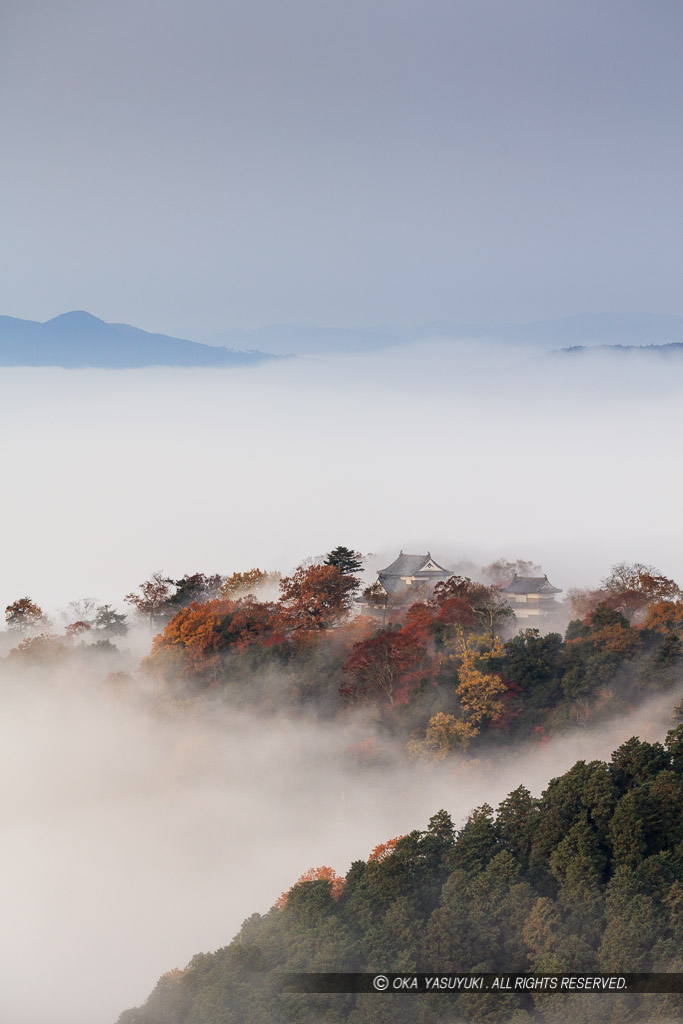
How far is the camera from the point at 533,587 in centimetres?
1917

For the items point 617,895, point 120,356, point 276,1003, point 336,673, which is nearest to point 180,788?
point 336,673

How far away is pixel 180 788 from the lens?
15461mm

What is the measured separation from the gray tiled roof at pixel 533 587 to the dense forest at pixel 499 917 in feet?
28.9

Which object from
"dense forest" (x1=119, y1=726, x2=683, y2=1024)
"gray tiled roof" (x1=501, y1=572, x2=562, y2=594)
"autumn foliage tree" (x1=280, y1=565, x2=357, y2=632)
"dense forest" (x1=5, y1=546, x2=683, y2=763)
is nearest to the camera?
"dense forest" (x1=119, y1=726, x2=683, y2=1024)

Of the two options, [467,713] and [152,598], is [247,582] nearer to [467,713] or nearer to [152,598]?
[152,598]

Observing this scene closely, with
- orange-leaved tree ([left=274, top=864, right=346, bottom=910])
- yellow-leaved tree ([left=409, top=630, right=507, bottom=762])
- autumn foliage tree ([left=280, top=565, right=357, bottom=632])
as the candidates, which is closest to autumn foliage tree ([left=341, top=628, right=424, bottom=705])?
yellow-leaved tree ([left=409, top=630, right=507, bottom=762])

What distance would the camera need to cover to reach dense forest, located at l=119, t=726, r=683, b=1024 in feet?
29.2

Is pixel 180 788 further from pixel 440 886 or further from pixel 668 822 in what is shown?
pixel 668 822

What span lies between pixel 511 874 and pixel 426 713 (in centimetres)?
455

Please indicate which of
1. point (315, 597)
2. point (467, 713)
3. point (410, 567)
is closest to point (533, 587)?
point (410, 567)

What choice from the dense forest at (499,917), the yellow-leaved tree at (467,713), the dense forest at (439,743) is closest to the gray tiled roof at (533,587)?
the dense forest at (439,743)

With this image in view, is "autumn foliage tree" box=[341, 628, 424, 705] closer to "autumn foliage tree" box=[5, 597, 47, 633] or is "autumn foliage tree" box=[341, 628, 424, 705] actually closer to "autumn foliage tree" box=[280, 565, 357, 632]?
"autumn foliage tree" box=[280, 565, 357, 632]

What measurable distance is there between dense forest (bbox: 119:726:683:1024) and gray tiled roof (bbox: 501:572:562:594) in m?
8.82

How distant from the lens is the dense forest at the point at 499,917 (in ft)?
29.2
